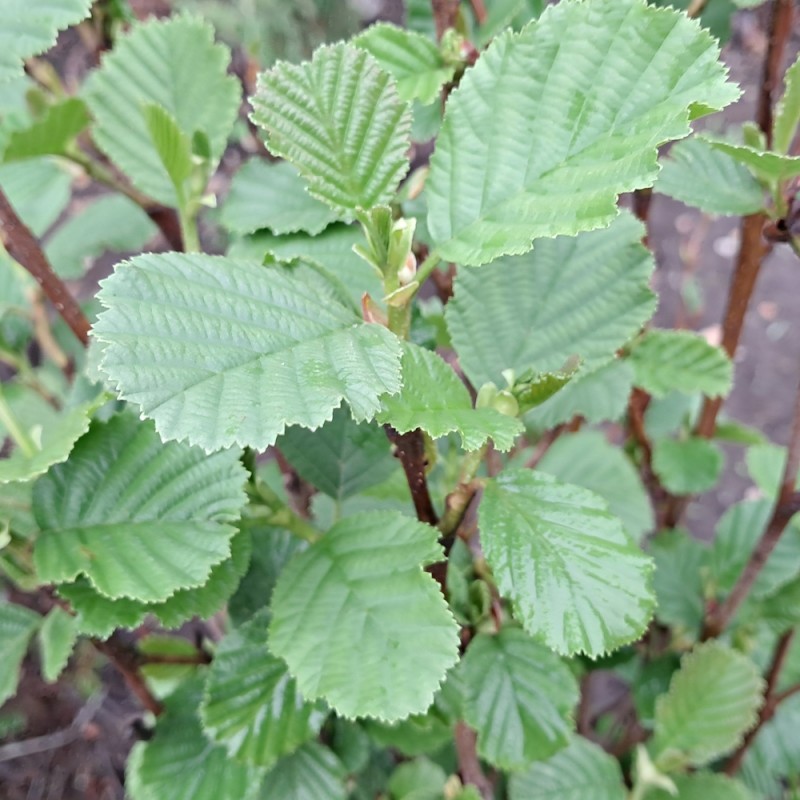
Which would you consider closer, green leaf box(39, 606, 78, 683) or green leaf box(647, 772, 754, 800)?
green leaf box(39, 606, 78, 683)

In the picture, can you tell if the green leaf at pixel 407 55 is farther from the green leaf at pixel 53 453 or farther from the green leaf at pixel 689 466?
the green leaf at pixel 689 466

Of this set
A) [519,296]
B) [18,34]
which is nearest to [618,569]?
[519,296]

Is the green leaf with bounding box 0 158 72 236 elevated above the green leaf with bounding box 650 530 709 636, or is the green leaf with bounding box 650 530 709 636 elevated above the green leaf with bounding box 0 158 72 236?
the green leaf with bounding box 0 158 72 236

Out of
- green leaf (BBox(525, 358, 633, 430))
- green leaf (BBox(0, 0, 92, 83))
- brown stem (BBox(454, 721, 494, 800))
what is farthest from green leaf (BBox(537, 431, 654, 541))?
green leaf (BBox(0, 0, 92, 83))

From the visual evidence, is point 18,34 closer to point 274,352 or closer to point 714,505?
point 274,352

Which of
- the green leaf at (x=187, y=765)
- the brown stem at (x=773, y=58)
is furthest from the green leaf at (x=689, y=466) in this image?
the green leaf at (x=187, y=765)

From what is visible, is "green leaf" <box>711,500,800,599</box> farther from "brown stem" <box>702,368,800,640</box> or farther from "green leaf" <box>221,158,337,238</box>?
"green leaf" <box>221,158,337,238</box>
